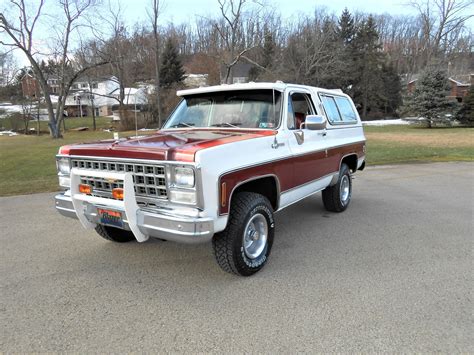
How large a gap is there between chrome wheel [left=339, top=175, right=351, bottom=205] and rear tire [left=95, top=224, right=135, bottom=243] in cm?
352

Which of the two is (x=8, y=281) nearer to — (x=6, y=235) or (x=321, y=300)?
(x=6, y=235)

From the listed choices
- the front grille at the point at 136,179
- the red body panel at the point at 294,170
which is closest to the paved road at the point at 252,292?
the red body panel at the point at 294,170

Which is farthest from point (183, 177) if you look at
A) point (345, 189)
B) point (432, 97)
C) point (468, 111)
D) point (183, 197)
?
point (468, 111)

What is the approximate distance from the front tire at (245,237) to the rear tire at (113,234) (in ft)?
5.63

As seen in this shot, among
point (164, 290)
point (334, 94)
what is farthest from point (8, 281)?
point (334, 94)

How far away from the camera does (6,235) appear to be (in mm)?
5355

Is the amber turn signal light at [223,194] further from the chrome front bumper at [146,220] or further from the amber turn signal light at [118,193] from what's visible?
the amber turn signal light at [118,193]

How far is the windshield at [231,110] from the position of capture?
4.68 meters

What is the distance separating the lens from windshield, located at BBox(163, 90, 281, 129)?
4.68 m

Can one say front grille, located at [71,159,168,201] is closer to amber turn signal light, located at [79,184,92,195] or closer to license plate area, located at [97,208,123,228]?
amber turn signal light, located at [79,184,92,195]

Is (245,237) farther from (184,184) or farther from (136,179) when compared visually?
(136,179)

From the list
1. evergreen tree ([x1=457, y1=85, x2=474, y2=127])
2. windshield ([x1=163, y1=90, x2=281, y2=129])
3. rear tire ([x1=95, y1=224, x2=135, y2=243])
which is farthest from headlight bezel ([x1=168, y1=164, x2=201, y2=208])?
evergreen tree ([x1=457, y1=85, x2=474, y2=127])

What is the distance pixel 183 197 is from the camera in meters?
3.37

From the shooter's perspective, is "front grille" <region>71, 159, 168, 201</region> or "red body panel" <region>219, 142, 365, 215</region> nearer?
"front grille" <region>71, 159, 168, 201</region>
